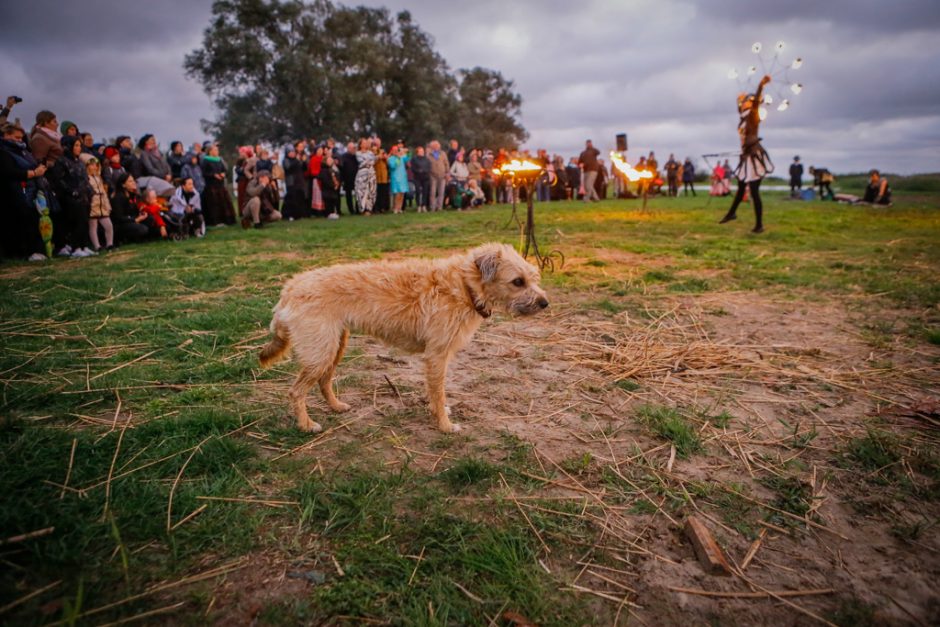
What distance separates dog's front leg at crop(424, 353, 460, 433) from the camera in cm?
381

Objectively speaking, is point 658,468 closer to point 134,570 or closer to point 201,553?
point 201,553

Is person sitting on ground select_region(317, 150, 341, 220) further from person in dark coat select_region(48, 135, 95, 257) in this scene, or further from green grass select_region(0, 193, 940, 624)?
green grass select_region(0, 193, 940, 624)

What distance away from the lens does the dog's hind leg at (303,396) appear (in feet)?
12.0

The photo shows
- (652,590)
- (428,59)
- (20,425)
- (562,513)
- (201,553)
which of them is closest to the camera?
(652,590)

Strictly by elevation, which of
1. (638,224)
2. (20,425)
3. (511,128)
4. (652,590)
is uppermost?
(511,128)

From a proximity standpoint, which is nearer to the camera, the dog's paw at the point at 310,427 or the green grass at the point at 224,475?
the green grass at the point at 224,475

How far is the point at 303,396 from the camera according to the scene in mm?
3732

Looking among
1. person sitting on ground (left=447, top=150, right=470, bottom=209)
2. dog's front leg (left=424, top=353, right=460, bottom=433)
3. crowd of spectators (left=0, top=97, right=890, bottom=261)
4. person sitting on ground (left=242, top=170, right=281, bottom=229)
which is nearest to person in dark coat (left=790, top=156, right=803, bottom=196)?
crowd of spectators (left=0, top=97, right=890, bottom=261)

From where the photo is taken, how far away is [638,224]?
1644cm

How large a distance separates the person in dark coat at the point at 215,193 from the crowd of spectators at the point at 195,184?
4 centimetres

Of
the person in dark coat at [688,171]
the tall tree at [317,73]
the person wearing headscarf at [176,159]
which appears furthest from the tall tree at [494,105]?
the person wearing headscarf at [176,159]

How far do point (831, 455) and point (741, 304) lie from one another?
4.08 meters

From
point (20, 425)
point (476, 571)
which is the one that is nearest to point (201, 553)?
point (476, 571)

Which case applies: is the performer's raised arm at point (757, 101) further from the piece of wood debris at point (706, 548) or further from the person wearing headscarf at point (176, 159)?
the person wearing headscarf at point (176, 159)
